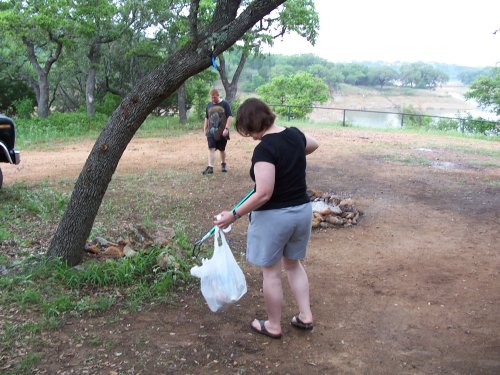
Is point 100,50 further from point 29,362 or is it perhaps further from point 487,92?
point 487,92

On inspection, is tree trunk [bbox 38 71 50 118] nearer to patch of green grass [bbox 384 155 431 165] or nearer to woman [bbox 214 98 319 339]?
patch of green grass [bbox 384 155 431 165]

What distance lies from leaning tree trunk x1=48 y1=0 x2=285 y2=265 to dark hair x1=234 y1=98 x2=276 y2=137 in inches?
42.2

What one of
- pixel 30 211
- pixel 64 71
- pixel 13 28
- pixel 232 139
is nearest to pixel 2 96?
pixel 64 71

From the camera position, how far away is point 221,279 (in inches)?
131

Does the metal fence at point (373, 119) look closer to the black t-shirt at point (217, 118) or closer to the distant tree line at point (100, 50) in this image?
the distant tree line at point (100, 50)

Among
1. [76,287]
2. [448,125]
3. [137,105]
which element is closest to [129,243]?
[76,287]

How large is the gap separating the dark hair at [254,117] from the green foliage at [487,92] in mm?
27015

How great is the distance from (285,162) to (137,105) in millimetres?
1614

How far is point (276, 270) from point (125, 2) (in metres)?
16.4

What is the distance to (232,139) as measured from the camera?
13.6 metres

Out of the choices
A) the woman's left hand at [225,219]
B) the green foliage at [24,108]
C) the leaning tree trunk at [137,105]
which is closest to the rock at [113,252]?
the leaning tree trunk at [137,105]

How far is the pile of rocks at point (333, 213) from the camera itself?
613 cm

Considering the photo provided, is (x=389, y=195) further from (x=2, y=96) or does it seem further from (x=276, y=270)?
(x=2, y=96)

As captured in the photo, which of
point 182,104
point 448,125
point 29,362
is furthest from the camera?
point 448,125
